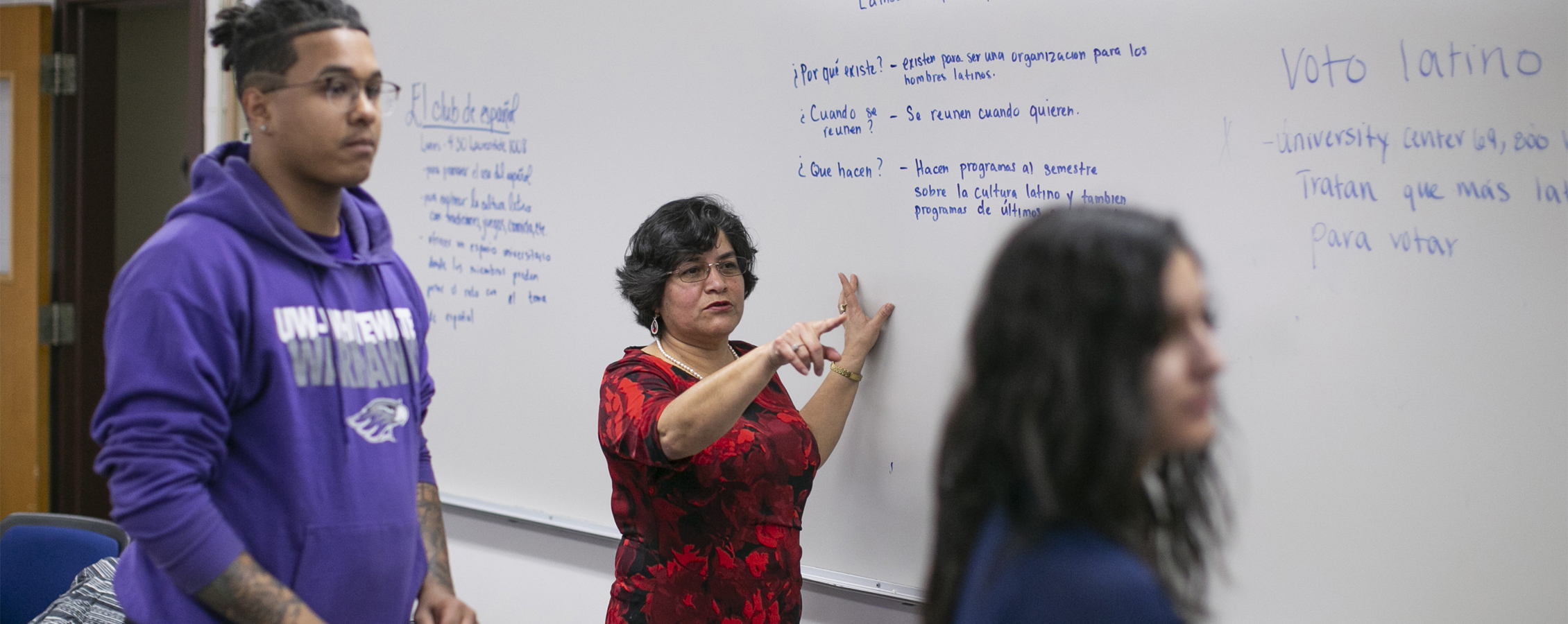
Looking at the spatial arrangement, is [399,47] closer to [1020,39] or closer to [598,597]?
[598,597]

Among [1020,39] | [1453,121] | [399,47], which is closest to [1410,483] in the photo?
[1453,121]

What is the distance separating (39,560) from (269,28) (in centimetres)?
154

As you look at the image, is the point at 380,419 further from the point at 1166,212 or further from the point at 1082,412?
the point at 1166,212

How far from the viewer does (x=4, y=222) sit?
3.52 m

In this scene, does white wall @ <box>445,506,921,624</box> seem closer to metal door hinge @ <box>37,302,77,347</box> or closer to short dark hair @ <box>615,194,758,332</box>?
short dark hair @ <box>615,194,758,332</box>

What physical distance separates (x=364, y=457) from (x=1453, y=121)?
60.4 inches

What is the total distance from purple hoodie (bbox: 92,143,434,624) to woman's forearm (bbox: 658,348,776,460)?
14.9 inches

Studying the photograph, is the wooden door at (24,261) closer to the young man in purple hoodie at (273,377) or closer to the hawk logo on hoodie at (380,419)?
the young man in purple hoodie at (273,377)

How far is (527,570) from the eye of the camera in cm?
247

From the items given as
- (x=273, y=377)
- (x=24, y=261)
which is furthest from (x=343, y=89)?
(x=24, y=261)

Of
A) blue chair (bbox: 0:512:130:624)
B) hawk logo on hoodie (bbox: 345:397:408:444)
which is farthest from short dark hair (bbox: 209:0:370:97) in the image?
blue chair (bbox: 0:512:130:624)

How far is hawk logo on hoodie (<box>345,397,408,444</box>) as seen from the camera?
1.18 metres

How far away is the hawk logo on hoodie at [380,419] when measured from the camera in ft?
3.88

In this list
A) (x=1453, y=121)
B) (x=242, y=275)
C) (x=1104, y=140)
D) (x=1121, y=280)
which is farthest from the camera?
(x=1104, y=140)
